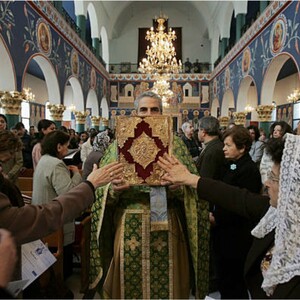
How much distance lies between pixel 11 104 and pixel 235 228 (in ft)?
24.2

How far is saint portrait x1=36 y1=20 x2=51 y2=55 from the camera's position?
33.2 ft

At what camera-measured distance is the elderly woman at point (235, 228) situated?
2908mm

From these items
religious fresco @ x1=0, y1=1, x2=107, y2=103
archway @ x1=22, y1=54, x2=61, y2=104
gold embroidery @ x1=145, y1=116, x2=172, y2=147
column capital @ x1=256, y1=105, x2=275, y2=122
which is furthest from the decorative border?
gold embroidery @ x1=145, y1=116, x2=172, y2=147

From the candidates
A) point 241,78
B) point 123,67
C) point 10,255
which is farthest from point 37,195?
point 123,67

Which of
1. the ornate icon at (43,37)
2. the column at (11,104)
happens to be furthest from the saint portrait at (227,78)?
the column at (11,104)

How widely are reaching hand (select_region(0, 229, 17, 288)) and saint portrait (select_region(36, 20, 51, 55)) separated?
1025cm

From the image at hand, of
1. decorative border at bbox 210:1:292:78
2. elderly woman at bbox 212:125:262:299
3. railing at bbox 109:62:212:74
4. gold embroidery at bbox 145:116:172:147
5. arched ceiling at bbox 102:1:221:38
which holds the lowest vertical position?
elderly woman at bbox 212:125:262:299

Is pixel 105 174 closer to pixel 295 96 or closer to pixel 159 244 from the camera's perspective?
pixel 159 244

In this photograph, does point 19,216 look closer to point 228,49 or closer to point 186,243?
point 186,243

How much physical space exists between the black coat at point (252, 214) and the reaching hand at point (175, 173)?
67mm

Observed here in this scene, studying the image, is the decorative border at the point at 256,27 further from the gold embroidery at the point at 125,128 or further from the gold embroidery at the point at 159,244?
the gold embroidery at the point at 159,244

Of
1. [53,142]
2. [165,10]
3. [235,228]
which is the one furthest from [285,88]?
[53,142]

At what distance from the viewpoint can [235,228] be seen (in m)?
2.92

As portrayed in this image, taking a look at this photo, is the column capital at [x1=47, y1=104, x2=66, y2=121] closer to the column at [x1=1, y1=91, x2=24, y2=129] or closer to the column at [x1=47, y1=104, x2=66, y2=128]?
the column at [x1=47, y1=104, x2=66, y2=128]
